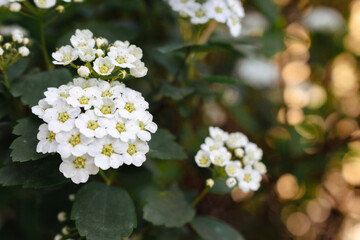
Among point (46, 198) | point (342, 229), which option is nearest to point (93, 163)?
→ point (46, 198)

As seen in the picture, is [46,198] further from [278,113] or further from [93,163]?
[278,113]

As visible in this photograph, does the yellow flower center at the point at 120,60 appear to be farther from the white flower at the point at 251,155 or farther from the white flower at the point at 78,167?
the white flower at the point at 251,155

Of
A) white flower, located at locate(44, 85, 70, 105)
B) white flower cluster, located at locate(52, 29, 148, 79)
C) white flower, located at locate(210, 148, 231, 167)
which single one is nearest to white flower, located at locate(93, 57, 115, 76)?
white flower cluster, located at locate(52, 29, 148, 79)

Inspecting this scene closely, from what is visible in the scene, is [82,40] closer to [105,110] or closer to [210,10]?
[105,110]

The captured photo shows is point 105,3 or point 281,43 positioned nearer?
point 281,43

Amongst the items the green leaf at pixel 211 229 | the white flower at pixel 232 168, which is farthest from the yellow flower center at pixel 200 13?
the green leaf at pixel 211 229

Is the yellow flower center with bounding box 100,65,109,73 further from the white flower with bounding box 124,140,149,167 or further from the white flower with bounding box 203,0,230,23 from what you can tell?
the white flower with bounding box 203,0,230,23
